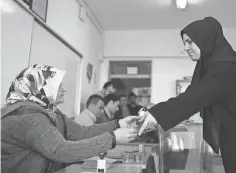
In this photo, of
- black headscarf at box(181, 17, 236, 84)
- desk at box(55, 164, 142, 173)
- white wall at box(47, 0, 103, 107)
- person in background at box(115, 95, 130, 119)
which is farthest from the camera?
person in background at box(115, 95, 130, 119)

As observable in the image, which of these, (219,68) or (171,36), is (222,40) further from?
(171,36)

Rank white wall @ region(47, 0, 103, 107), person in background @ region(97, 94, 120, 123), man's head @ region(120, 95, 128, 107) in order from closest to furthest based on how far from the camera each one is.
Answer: white wall @ region(47, 0, 103, 107), person in background @ region(97, 94, 120, 123), man's head @ region(120, 95, 128, 107)

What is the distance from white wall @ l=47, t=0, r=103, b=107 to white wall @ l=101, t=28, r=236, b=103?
563mm

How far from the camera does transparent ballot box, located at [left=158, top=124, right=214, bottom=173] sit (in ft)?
7.90

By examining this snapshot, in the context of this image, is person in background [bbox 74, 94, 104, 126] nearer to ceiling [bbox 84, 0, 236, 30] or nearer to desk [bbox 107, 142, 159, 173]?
desk [bbox 107, 142, 159, 173]

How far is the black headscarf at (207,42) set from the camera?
1.32 metres

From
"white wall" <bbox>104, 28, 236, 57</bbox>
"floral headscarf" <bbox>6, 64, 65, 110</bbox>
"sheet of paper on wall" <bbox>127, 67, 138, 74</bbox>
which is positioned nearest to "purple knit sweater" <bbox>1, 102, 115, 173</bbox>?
"floral headscarf" <bbox>6, 64, 65, 110</bbox>

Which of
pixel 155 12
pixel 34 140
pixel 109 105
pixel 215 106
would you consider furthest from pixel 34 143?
pixel 155 12

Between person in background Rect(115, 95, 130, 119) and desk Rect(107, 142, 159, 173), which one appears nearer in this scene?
desk Rect(107, 142, 159, 173)

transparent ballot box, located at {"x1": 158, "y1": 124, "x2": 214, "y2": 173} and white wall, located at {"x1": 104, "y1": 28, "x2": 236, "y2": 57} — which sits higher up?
white wall, located at {"x1": 104, "y1": 28, "x2": 236, "y2": 57}

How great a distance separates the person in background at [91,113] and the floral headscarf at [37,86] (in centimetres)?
181

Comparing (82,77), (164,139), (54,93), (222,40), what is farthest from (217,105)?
(82,77)

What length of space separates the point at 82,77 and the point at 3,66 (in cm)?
232

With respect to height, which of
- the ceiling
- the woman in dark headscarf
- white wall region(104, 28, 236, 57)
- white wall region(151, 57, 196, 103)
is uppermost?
the ceiling
